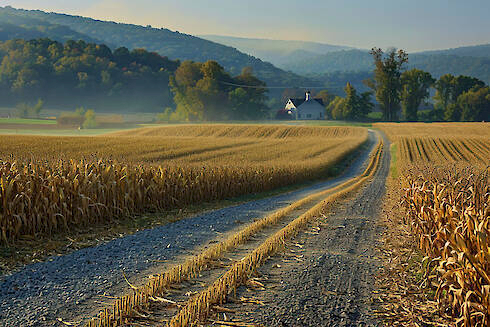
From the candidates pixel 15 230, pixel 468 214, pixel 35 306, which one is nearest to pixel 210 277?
pixel 35 306

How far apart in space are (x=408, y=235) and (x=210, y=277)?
565 centimetres

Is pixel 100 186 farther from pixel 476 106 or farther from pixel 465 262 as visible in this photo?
pixel 476 106

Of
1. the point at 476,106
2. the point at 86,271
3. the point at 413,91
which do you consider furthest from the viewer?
the point at 413,91

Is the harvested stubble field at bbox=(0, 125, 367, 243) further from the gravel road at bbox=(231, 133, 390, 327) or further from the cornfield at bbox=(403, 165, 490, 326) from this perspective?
the cornfield at bbox=(403, 165, 490, 326)

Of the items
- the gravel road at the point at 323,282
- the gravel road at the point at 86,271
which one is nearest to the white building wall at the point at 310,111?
the gravel road at the point at 86,271

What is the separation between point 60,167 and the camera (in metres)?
11.8

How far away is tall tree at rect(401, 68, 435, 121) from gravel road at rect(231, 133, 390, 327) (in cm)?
10538

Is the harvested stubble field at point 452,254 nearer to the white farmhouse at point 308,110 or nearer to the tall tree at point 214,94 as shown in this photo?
the tall tree at point 214,94

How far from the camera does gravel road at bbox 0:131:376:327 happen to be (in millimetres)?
6168

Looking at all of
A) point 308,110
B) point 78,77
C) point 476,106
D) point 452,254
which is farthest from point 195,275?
point 308,110

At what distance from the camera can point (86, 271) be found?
25.8 feet

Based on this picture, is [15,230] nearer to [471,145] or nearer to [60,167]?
[60,167]

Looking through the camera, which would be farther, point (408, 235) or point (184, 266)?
point (408, 235)

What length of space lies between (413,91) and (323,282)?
112m
